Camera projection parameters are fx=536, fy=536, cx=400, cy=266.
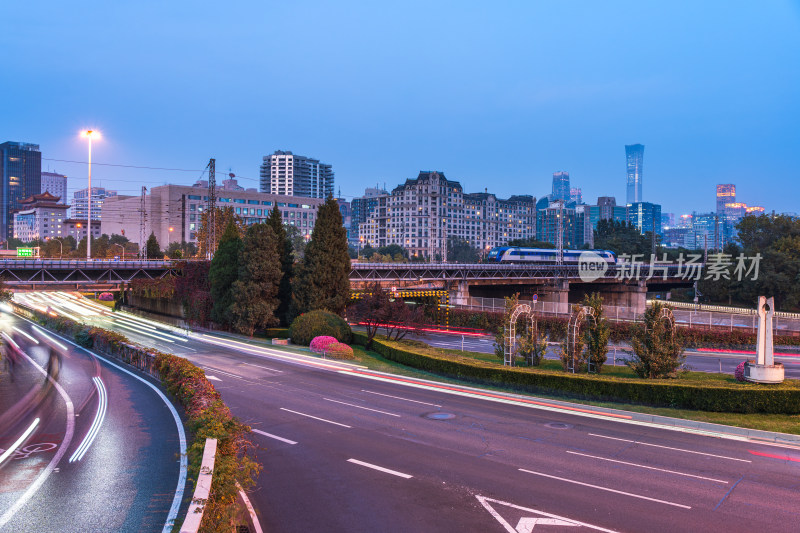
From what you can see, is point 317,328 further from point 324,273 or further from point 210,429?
point 210,429

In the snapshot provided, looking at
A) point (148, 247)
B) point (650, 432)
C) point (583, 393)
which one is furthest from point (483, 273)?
point (650, 432)

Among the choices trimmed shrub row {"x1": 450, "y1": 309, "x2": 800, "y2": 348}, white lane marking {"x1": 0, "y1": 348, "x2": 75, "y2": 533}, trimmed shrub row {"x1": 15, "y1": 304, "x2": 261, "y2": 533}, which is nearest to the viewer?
trimmed shrub row {"x1": 15, "y1": 304, "x2": 261, "y2": 533}

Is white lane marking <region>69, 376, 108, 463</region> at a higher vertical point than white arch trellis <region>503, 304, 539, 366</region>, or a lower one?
lower

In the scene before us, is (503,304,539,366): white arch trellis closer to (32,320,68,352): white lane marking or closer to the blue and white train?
(32,320,68,352): white lane marking

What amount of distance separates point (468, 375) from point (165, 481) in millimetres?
18887

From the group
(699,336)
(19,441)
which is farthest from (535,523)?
(699,336)

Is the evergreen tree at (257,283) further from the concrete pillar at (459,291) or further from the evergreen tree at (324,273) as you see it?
the concrete pillar at (459,291)

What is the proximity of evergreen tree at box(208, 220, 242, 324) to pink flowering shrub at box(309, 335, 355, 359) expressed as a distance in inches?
663

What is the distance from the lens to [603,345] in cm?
2928

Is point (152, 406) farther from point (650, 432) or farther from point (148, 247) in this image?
point (148, 247)

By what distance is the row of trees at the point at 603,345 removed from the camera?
26.7 m

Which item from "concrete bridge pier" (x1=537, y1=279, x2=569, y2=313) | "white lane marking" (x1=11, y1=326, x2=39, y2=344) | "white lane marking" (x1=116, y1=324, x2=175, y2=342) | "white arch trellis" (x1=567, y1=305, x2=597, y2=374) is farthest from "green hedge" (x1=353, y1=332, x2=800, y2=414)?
"concrete bridge pier" (x1=537, y1=279, x2=569, y2=313)

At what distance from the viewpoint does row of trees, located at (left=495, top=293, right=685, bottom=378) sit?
2673 cm

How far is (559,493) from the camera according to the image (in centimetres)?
1333
